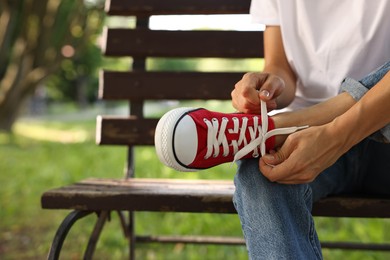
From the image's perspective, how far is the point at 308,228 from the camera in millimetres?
1495

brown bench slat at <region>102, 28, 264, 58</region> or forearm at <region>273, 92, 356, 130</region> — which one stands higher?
forearm at <region>273, 92, 356, 130</region>

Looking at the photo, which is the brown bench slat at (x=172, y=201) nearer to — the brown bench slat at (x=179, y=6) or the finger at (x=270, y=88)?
the finger at (x=270, y=88)

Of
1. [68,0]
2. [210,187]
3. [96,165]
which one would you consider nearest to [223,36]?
[210,187]

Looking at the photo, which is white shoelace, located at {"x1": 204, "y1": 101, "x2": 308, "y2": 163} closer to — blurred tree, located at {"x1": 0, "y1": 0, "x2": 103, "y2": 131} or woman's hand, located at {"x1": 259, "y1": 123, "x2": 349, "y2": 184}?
woman's hand, located at {"x1": 259, "y1": 123, "x2": 349, "y2": 184}

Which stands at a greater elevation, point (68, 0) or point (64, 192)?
point (64, 192)

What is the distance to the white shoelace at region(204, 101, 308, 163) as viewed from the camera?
151 cm

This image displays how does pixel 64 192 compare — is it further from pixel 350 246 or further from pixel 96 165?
pixel 96 165

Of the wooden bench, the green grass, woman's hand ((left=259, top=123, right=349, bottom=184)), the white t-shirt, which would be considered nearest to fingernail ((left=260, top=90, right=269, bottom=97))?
woman's hand ((left=259, top=123, right=349, bottom=184))

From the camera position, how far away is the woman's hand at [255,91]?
1665 mm

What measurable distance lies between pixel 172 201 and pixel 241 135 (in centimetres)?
43

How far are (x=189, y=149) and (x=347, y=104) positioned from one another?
419 mm

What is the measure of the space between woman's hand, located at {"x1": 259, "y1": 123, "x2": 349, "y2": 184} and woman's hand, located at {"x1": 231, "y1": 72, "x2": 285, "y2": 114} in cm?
17

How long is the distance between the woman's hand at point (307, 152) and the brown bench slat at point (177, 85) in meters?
1.19

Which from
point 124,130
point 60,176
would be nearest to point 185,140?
point 124,130
